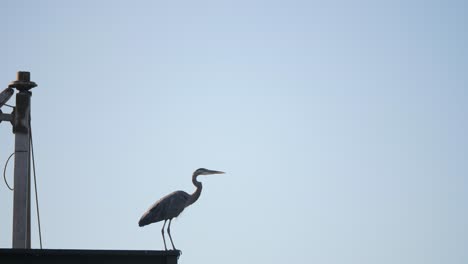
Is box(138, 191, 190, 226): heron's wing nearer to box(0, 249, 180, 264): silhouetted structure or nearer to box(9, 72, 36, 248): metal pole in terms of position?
box(9, 72, 36, 248): metal pole

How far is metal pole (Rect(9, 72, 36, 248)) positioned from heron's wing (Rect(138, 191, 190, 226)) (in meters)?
4.12

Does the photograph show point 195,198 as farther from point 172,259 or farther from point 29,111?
point 172,259

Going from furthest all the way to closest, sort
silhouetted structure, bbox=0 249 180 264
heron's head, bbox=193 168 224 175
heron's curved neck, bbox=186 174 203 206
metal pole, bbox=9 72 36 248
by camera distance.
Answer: heron's head, bbox=193 168 224 175 → heron's curved neck, bbox=186 174 203 206 → metal pole, bbox=9 72 36 248 → silhouetted structure, bbox=0 249 180 264

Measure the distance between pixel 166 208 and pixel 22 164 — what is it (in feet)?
17.3

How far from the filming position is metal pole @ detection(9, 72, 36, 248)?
17.8 m

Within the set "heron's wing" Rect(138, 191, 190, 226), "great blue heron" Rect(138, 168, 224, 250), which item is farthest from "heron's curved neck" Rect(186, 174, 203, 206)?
"heron's wing" Rect(138, 191, 190, 226)

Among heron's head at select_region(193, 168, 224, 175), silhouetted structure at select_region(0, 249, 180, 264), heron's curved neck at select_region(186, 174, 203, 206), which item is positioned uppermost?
heron's head at select_region(193, 168, 224, 175)

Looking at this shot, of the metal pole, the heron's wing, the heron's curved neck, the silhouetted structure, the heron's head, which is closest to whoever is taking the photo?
the silhouetted structure

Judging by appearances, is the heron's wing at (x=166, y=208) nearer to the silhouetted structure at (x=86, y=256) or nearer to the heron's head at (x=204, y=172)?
the heron's head at (x=204, y=172)

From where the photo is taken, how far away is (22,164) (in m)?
18.6

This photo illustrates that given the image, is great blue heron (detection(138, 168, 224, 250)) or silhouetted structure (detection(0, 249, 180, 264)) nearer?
silhouetted structure (detection(0, 249, 180, 264))

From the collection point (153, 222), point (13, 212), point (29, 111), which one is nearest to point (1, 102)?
point (29, 111)

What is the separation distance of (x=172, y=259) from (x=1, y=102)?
8.72 metres

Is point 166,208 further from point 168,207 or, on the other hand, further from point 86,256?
point 86,256
